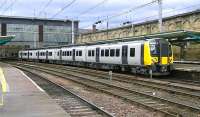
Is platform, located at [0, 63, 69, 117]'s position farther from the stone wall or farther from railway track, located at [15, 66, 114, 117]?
the stone wall

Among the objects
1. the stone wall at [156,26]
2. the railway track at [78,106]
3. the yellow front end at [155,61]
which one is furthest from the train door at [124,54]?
the stone wall at [156,26]

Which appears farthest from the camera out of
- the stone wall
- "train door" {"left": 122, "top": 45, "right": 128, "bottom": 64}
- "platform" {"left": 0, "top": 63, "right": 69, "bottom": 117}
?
the stone wall

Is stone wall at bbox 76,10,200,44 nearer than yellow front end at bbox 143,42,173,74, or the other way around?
yellow front end at bbox 143,42,173,74

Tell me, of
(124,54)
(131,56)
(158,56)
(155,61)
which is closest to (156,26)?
(124,54)

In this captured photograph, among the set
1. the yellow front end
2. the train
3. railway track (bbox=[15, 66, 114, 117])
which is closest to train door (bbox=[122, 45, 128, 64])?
the train

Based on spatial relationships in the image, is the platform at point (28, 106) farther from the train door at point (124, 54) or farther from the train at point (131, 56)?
the train door at point (124, 54)

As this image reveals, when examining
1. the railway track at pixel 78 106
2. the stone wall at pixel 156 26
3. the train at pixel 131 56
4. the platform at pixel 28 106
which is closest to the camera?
the platform at pixel 28 106

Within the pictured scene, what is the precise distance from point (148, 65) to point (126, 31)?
35314 mm

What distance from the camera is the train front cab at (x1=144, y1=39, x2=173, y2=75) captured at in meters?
26.5

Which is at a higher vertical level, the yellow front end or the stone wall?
the stone wall

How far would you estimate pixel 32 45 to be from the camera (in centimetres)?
9881

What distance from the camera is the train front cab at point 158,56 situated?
2647cm

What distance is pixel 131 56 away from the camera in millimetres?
28438

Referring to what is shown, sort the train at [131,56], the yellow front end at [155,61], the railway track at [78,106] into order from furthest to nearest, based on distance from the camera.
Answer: the train at [131,56] < the yellow front end at [155,61] < the railway track at [78,106]
